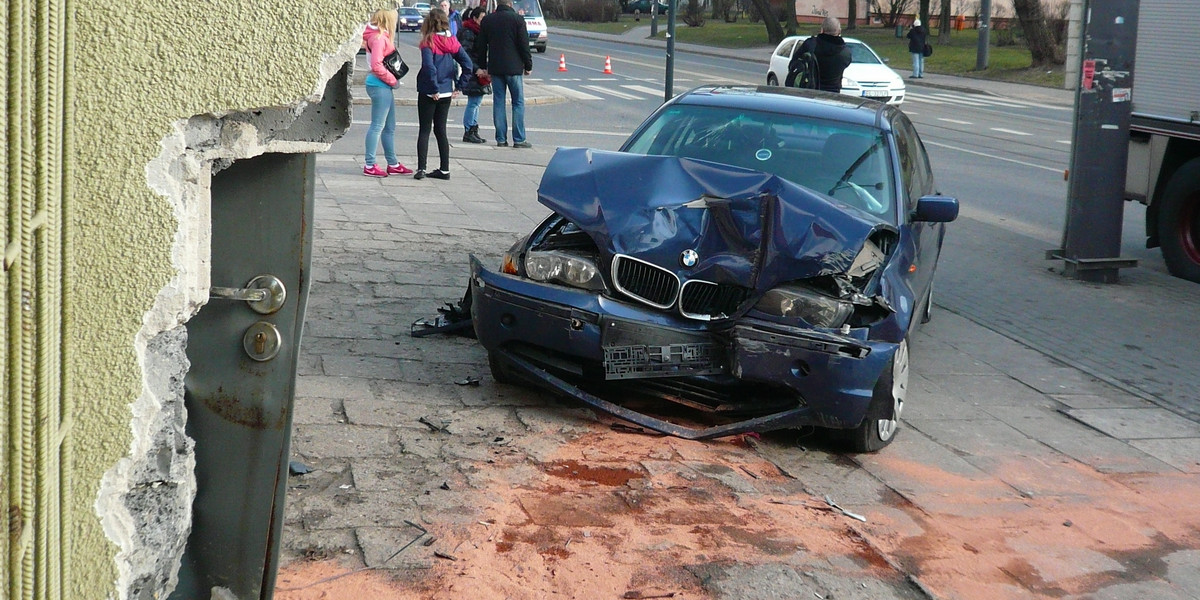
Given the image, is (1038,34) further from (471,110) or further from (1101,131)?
(1101,131)

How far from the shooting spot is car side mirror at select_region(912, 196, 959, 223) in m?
6.39

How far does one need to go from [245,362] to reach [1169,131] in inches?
375

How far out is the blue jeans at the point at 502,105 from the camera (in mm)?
15094

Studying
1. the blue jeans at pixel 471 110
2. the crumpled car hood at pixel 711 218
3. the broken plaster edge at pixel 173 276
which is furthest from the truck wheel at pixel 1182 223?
the broken plaster edge at pixel 173 276

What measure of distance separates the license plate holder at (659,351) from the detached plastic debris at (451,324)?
1.67 m

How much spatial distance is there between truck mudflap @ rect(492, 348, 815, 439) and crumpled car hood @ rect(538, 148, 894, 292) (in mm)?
A: 609

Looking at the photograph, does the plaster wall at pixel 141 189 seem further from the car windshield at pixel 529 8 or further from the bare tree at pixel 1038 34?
the car windshield at pixel 529 8

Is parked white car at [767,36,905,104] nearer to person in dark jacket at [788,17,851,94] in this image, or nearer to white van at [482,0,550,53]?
person in dark jacket at [788,17,851,94]

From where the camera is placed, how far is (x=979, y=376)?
23.4ft

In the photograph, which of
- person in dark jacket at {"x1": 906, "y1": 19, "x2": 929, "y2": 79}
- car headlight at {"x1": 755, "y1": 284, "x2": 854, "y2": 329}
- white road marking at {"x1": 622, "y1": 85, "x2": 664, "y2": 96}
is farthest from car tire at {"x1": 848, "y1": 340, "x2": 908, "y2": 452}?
person in dark jacket at {"x1": 906, "y1": 19, "x2": 929, "y2": 79}

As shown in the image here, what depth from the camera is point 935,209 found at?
6.40m

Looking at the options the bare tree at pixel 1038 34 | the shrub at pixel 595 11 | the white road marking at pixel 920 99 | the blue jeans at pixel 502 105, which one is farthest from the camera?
the shrub at pixel 595 11

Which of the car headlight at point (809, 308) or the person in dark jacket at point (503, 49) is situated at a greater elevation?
the person in dark jacket at point (503, 49)

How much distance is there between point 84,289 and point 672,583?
2.30m
